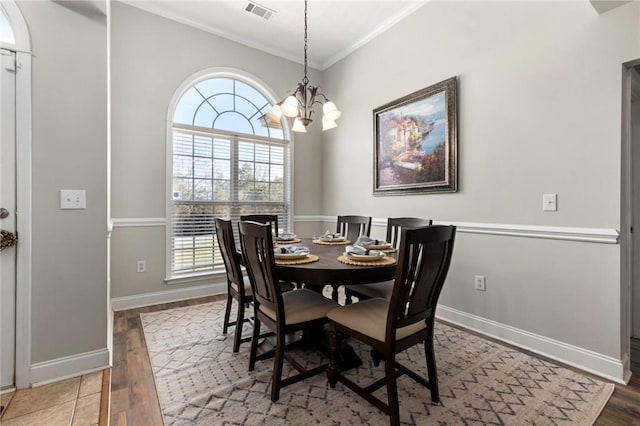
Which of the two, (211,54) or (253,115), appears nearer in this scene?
(211,54)

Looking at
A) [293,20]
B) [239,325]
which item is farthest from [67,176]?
[293,20]

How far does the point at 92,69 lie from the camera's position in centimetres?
190

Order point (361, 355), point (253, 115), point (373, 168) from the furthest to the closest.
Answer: point (253, 115)
point (373, 168)
point (361, 355)

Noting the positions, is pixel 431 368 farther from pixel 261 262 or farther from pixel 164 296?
pixel 164 296

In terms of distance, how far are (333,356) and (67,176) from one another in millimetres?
1981

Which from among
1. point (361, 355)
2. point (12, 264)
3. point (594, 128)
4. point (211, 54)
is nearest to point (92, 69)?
point (12, 264)

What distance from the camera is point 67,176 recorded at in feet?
6.05

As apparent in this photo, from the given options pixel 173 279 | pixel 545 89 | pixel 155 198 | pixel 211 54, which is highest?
pixel 211 54

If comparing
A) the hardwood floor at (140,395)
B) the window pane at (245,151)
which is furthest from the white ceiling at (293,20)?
the hardwood floor at (140,395)

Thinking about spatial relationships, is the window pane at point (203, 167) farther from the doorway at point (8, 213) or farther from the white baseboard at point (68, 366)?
the white baseboard at point (68, 366)

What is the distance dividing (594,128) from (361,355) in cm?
220

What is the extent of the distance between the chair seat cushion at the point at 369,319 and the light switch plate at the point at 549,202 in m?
1.37

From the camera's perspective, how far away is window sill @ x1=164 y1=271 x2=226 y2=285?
3.38 meters

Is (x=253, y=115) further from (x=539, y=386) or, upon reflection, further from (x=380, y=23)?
(x=539, y=386)
